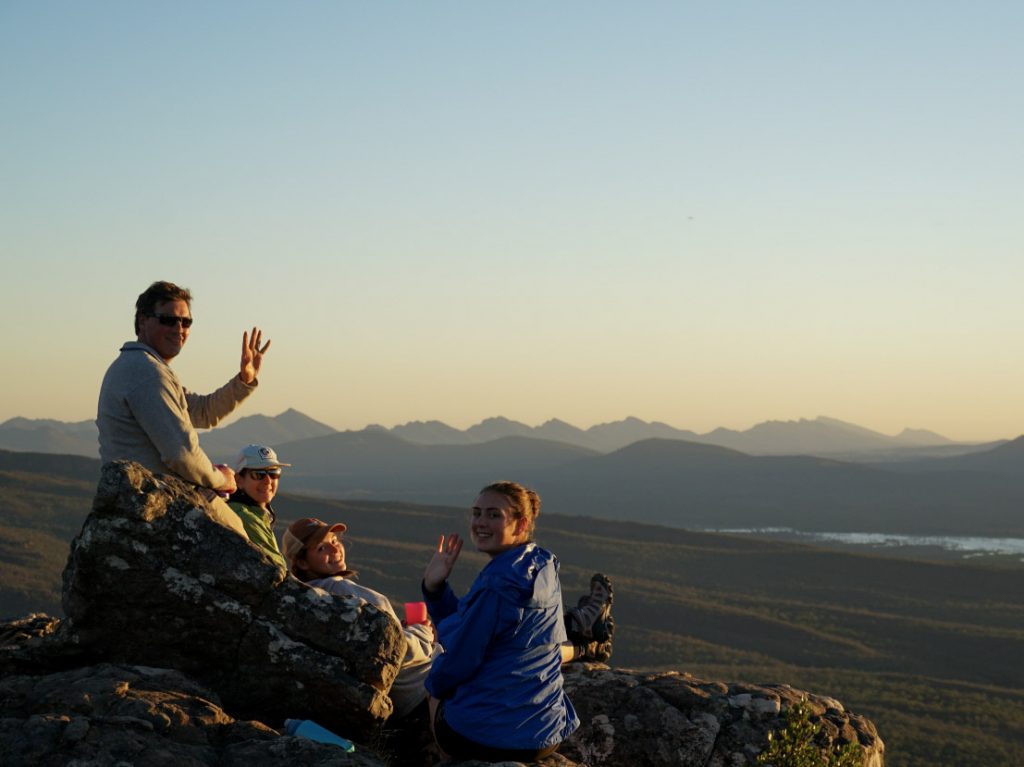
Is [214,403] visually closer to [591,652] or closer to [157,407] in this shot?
[157,407]

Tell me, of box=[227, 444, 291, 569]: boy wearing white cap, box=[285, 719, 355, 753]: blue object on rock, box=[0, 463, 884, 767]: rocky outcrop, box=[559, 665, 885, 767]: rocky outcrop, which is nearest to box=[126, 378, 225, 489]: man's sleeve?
box=[0, 463, 884, 767]: rocky outcrop

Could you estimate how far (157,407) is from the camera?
258 inches

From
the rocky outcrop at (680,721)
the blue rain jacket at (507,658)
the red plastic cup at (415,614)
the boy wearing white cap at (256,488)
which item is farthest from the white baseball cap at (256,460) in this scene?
the rocky outcrop at (680,721)

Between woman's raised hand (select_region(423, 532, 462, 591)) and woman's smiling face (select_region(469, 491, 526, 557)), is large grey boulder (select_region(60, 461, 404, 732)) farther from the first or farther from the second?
woman's smiling face (select_region(469, 491, 526, 557))

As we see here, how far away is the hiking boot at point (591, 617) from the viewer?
8602 mm

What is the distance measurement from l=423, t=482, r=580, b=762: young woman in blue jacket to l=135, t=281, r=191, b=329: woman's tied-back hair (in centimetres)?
254

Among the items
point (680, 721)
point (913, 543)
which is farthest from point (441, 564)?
point (913, 543)

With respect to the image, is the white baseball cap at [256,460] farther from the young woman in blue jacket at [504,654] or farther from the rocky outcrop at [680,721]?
the rocky outcrop at [680,721]

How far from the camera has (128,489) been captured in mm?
6102

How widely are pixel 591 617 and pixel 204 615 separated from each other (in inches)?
135

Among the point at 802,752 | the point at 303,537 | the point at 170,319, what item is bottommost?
the point at 802,752

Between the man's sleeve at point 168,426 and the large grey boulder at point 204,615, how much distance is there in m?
0.27

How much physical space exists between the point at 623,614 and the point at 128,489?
49.5 metres

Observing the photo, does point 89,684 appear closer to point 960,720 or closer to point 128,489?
point 128,489
